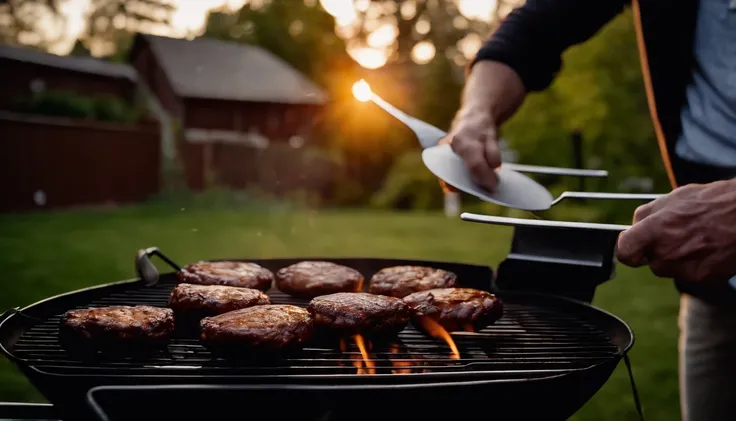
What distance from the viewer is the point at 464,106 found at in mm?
2406

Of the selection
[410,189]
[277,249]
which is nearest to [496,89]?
[277,249]

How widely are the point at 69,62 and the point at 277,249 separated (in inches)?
442

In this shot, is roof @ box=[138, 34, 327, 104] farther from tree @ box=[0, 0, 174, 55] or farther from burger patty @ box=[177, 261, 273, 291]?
burger patty @ box=[177, 261, 273, 291]

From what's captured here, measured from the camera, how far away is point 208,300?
1.94 m

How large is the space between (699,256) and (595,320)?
0.75 metres

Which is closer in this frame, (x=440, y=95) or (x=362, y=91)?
(x=362, y=91)

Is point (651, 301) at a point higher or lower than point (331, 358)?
lower

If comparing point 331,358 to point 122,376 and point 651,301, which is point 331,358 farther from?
point 651,301

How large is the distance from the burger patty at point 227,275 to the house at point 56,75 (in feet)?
46.1

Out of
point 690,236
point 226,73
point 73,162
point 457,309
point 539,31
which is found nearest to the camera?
point 690,236

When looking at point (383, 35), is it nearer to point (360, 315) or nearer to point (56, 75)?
point (56, 75)

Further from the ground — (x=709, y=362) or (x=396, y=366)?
(x=396, y=366)

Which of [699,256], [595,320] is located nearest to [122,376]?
[699,256]

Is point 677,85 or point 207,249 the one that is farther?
point 207,249
